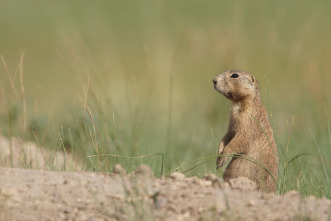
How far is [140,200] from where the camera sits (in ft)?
11.5

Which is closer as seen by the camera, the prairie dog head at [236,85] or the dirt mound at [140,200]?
the dirt mound at [140,200]

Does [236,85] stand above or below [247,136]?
above

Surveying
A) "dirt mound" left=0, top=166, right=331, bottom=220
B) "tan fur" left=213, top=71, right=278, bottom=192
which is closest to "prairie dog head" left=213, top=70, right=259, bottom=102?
"tan fur" left=213, top=71, right=278, bottom=192

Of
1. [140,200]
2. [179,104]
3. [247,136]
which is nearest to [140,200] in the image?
[140,200]

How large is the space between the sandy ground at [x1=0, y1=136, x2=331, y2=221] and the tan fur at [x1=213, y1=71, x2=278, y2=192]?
879mm

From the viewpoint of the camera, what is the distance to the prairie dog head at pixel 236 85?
5.15m

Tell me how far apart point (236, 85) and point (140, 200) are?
197cm

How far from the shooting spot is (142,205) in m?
3.39

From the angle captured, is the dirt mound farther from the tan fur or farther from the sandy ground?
the tan fur

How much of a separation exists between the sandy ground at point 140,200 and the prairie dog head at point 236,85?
1.40 meters

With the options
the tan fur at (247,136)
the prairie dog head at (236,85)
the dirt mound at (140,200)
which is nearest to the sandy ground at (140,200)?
the dirt mound at (140,200)

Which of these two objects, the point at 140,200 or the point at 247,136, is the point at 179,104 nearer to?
the point at 247,136

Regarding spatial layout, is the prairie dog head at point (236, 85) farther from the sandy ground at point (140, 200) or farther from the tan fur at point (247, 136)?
the sandy ground at point (140, 200)

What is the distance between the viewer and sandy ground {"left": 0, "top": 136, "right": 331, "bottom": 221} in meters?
3.41
